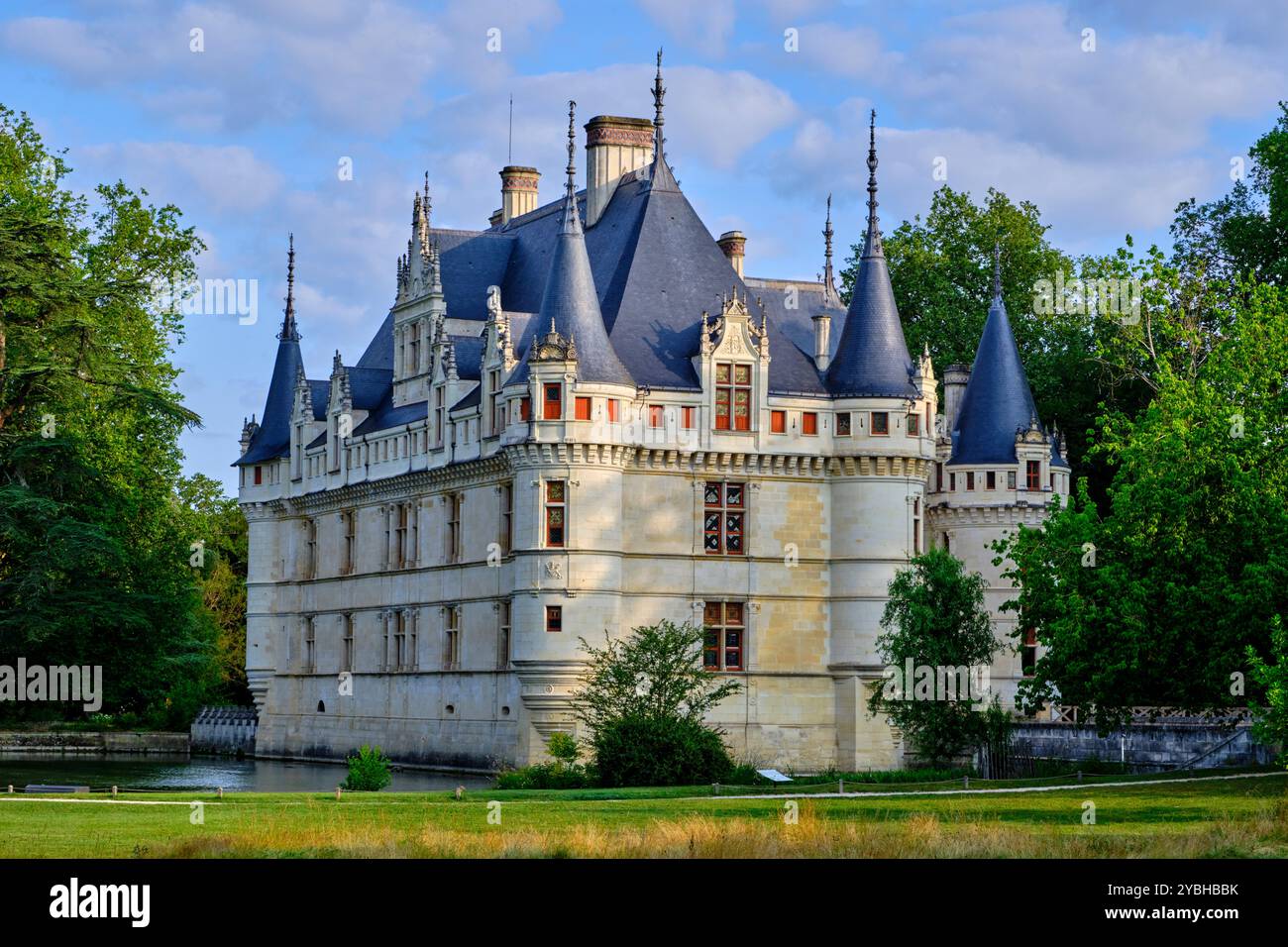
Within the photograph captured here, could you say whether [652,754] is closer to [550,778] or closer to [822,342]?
[550,778]

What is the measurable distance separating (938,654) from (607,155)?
16877 millimetres

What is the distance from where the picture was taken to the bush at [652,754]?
1555 inches

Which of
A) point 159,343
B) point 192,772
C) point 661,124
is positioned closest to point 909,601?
point 661,124

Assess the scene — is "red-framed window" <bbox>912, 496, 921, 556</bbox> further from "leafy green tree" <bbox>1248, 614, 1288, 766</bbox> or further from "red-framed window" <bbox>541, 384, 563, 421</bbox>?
"leafy green tree" <bbox>1248, 614, 1288, 766</bbox>

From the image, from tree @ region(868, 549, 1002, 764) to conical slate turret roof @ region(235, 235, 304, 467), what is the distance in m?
24.9

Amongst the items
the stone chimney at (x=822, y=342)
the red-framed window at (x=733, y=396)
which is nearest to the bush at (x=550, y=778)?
the red-framed window at (x=733, y=396)

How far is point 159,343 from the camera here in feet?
221

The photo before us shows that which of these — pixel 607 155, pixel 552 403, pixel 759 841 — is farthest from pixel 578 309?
pixel 759 841

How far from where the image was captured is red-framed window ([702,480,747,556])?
163 ft

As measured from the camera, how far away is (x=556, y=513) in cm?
4784

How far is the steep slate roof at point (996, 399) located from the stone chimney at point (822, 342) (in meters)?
7.98

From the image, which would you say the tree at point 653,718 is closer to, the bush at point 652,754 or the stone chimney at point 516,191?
the bush at point 652,754

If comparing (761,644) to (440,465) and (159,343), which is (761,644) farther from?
(159,343)
